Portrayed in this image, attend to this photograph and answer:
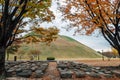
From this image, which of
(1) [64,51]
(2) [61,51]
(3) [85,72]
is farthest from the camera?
(1) [64,51]

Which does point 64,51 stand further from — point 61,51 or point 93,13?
point 93,13

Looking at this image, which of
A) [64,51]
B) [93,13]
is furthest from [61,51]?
[93,13]

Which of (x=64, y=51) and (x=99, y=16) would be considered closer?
(x=99, y=16)

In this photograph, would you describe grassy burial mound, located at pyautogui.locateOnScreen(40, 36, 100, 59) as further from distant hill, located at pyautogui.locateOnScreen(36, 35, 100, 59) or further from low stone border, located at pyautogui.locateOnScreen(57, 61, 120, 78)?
low stone border, located at pyautogui.locateOnScreen(57, 61, 120, 78)

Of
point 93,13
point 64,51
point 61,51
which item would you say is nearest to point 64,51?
point 64,51

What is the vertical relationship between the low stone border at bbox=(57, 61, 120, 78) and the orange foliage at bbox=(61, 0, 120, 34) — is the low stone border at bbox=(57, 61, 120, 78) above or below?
below

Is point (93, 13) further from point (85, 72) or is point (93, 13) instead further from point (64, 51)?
point (64, 51)

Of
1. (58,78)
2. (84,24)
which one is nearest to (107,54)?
(84,24)

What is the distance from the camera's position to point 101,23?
76.6 ft

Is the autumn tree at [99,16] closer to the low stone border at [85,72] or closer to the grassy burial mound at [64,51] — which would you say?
the low stone border at [85,72]

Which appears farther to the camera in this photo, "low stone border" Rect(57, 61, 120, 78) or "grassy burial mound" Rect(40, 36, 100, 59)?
"grassy burial mound" Rect(40, 36, 100, 59)

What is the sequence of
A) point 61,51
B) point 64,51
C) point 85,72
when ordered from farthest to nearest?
1. point 64,51
2. point 61,51
3. point 85,72

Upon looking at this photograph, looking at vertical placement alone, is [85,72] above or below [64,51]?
below

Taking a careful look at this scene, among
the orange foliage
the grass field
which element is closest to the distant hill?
the grass field
